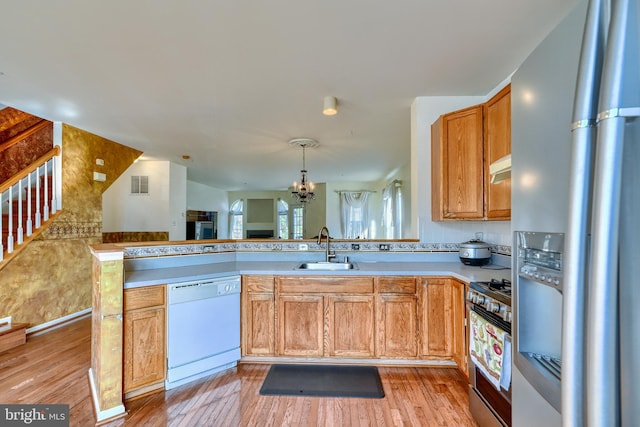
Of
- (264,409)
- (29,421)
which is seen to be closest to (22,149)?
(29,421)

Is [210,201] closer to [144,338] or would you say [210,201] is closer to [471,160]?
[144,338]

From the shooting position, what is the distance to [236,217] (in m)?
11.1

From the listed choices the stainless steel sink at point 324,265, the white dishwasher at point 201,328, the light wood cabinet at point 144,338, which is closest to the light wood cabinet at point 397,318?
the stainless steel sink at point 324,265

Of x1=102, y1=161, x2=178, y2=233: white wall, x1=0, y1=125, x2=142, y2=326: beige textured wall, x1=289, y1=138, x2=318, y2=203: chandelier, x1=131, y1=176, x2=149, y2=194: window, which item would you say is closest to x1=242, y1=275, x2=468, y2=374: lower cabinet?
x1=289, y1=138, x2=318, y2=203: chandelier

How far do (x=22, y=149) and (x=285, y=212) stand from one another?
7429 millimetres

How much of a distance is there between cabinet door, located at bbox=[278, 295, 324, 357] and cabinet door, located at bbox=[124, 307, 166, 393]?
911 millimetres

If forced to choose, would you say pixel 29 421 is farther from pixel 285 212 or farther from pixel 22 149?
pixel 285 212

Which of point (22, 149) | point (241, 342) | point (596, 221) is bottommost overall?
point (241, 342)

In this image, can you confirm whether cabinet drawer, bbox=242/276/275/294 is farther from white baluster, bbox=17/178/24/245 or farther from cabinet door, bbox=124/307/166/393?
white baluster, bbox=17/178/24/245

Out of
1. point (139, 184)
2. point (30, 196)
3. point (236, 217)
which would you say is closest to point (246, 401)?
point (30, 196)

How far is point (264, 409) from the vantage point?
2.02m

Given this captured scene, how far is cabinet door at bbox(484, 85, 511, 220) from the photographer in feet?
6.88

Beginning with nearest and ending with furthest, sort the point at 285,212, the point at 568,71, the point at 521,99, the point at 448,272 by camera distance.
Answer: the point at 568,71 → the point at 521,99 → the point at 448,272 → the point at 285,212

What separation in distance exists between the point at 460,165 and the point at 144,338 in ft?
9.29
